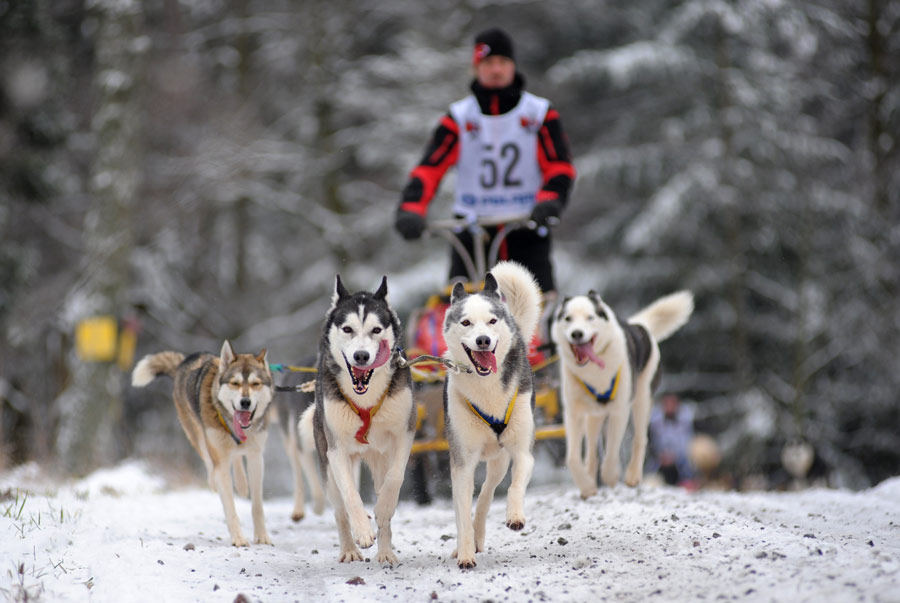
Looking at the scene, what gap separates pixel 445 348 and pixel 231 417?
1.74m

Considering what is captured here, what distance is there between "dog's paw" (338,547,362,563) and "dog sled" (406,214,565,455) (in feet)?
4.45

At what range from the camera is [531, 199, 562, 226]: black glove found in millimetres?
5527

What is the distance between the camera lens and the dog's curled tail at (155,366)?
17.3ft

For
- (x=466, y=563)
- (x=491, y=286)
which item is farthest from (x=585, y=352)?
(x=466, y=563)

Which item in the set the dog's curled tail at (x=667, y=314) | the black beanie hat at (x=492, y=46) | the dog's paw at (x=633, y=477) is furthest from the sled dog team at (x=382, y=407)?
the black beanie hat at (x=492, y=46)

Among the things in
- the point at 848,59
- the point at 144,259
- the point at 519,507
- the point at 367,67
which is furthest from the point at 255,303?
the point at 519,507

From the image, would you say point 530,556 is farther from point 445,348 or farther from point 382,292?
point 445,348

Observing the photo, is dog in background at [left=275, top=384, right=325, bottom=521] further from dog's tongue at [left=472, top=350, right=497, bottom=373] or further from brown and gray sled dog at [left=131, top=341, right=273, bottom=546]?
dog's tongue at [left=472, top=350, right=497, bottom=373]

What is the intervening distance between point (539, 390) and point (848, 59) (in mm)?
11537

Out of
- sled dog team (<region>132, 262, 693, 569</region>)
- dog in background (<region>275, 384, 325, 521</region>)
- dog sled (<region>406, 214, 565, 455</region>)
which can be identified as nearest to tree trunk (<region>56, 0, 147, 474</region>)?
dog in background (<region>275, 384, 325, 521</region>)

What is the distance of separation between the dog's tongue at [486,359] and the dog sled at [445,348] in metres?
1.42

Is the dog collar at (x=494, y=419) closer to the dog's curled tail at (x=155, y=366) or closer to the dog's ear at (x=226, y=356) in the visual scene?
the dog's ear at (x=226, y=356)

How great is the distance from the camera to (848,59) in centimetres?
1451

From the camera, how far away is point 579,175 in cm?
1535
